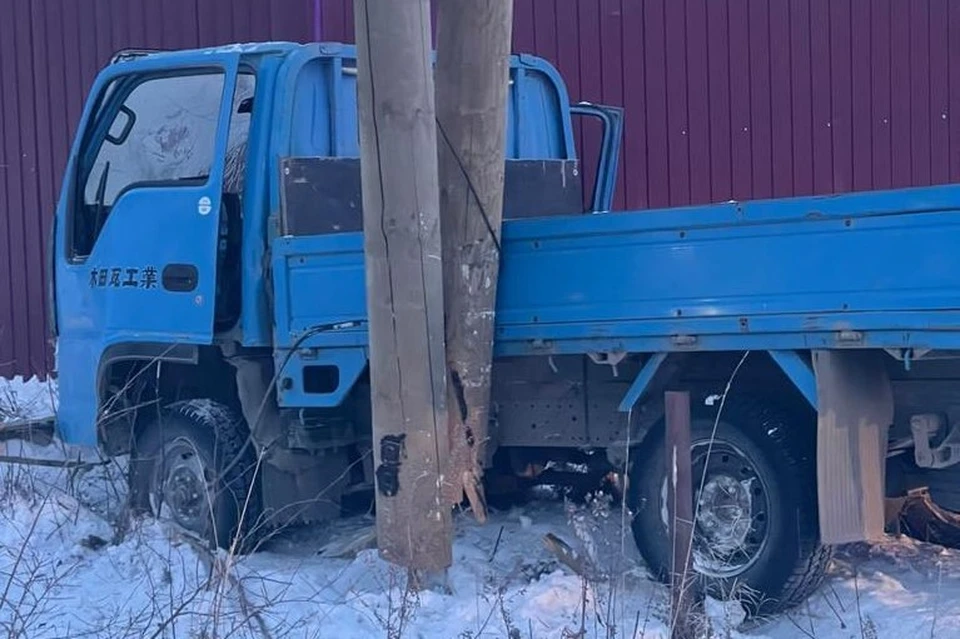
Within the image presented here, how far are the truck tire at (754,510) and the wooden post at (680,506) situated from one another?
396mm

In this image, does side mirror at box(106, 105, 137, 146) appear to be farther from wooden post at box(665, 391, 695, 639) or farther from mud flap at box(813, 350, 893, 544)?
mud flap at box(813, 350, 893, 544)

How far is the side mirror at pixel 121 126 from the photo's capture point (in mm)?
7680

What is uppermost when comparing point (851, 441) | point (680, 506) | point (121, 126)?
point (121, 126)

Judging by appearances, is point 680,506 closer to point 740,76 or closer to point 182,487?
point 182,487

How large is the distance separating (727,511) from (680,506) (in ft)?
2.54

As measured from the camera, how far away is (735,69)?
1111 centimetres

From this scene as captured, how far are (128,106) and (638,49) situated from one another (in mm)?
4855

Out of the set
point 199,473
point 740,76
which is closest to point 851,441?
point 199,473

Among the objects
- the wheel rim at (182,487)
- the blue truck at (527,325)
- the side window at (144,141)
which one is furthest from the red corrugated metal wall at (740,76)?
the wheel rim at (182,487)

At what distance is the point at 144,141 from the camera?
301 inches

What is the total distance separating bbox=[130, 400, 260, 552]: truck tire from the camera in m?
7.29

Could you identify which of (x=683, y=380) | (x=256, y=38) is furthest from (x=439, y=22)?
(x=256, y=38)

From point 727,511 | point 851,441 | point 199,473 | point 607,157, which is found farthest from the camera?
point 607,157

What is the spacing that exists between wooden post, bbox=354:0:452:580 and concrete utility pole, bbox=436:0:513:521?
0.30 metres
